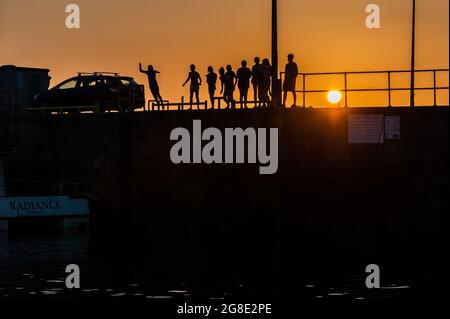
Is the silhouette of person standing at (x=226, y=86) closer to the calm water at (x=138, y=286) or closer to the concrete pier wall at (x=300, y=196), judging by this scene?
the concrete pier wall at (x=300, y=196)

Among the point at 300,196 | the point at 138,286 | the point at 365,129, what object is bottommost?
the point at 138,286

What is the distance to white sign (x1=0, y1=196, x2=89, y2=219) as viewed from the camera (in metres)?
56.0

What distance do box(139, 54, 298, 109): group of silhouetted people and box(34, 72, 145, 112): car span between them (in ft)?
16.3

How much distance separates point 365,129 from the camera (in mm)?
44750

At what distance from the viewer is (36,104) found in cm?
5681

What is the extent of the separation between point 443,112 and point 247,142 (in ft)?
20.3

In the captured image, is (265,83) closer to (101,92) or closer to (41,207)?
(101,92)

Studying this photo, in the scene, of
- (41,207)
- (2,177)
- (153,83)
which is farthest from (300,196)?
(2,177)

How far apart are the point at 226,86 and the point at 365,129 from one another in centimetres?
491

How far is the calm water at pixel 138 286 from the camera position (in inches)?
1273

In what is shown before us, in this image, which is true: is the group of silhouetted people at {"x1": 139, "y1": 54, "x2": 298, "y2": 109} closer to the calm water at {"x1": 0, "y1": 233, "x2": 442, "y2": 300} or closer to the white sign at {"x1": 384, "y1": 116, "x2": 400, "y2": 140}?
the white sign at {"x1": 384, "y1": 116, "x2": 400, "y2": 140}

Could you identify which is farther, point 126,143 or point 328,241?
point 126,143
